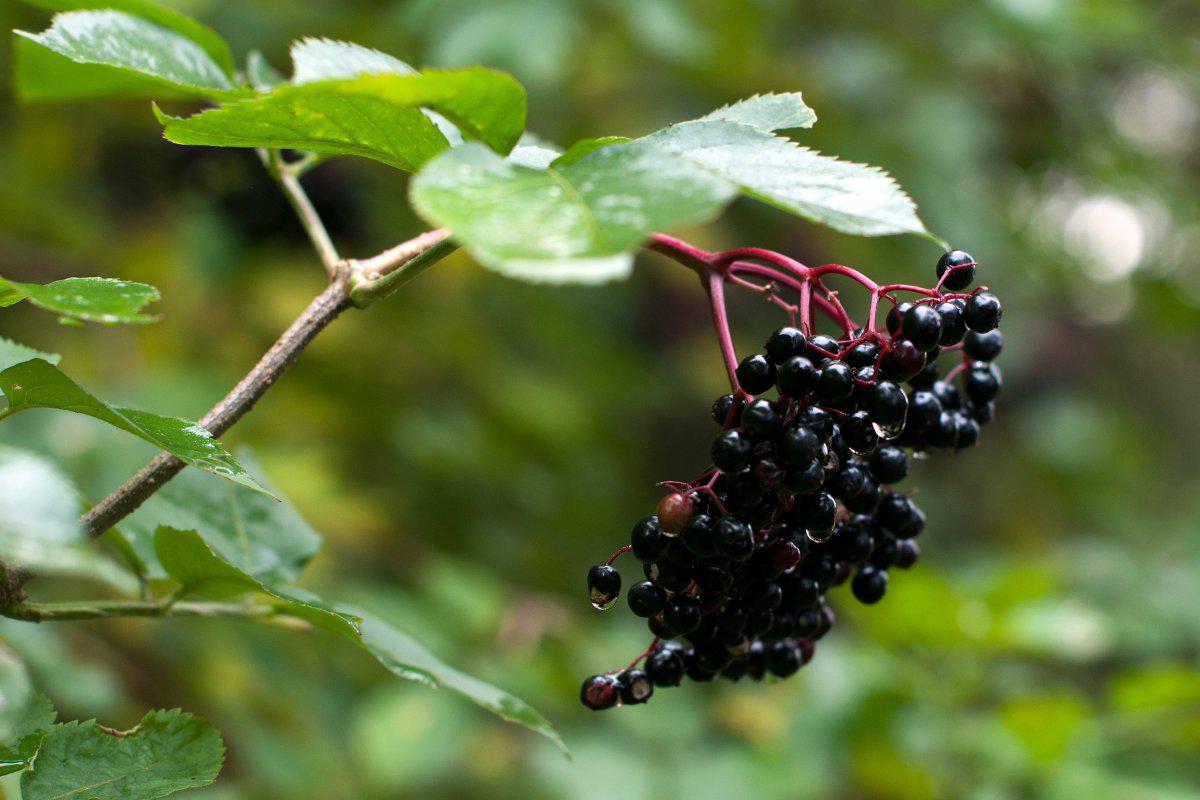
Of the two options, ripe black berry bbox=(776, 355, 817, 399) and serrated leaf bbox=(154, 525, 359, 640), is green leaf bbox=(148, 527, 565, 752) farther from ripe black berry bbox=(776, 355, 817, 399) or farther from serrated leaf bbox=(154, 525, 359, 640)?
ripe black berry bbox=(776, 355, 817, 399)

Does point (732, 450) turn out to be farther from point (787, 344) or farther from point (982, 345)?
point (982, 345)

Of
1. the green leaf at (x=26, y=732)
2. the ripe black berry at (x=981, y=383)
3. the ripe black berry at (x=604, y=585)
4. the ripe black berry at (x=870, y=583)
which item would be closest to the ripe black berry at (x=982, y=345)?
the ripe black berry at (x=981, y=383)

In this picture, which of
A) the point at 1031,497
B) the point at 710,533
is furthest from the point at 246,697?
the point at 1031,497

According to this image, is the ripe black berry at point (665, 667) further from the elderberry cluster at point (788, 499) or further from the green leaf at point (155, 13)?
the green leaf at point (155, 13)

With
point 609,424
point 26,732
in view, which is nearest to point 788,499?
point 26,732

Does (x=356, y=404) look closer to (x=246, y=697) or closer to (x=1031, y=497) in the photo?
(x=246, y=697)
